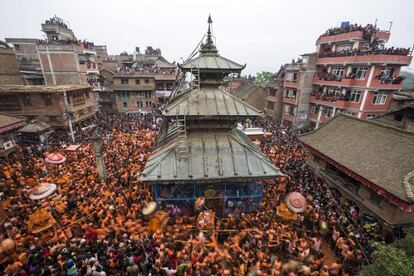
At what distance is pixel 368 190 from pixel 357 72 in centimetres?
2358

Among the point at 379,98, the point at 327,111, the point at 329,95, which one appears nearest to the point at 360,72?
the point at 379,98

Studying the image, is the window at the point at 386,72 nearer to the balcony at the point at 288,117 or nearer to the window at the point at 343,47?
the window at the point at 343,47

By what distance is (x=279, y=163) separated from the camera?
23781 millimetres

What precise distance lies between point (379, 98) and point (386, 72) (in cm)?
367

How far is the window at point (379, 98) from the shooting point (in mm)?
29641

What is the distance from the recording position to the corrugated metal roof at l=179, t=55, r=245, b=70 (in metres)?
13.7

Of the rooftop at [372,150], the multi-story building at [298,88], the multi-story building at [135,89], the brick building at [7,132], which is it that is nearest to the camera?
the rooftop at [372,150]

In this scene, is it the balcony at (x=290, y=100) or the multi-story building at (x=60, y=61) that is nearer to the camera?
the multi-story building at (x=60, y=61)

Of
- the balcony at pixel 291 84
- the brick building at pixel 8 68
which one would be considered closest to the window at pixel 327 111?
the balcony at pixel 291 84

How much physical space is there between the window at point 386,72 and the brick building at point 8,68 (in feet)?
201

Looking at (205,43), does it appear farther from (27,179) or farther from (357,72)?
(357,72)

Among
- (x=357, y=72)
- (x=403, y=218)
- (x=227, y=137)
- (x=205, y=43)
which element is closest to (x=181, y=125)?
(x=227, y=137)

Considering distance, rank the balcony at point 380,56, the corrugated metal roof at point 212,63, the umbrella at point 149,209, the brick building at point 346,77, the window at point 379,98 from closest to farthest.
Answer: the umbrella at point 149,209 < the corrugated metal roof at point 212,63 < the balcony at point 380,56 < the brick building at point 346,77 < the window at point 379,98

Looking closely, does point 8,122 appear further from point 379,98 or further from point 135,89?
point 379,98
